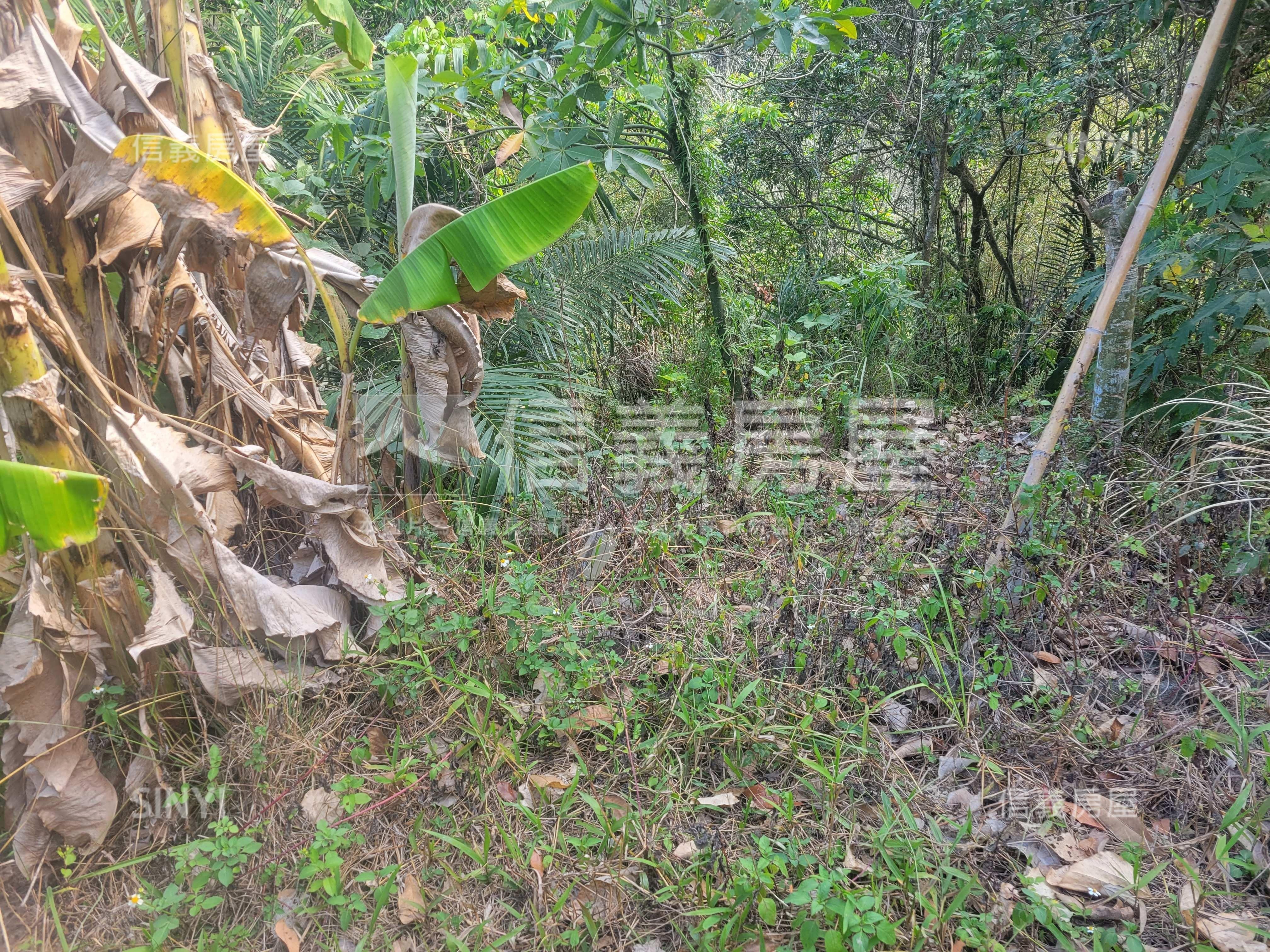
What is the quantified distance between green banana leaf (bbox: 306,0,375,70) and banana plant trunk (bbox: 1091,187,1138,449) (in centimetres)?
254

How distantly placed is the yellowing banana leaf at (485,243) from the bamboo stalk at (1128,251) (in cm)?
154

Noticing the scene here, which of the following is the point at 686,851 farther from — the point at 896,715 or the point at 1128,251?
the point at 1128,251

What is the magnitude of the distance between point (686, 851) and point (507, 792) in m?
0.47

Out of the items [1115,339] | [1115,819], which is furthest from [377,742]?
[1115,339]

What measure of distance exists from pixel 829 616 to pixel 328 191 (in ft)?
10.4

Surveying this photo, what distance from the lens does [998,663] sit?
6.31 feet

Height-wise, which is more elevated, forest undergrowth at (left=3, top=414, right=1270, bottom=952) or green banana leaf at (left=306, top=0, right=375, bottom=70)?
green banana leaf at (left=306, top=0, right=375, bottom=70)

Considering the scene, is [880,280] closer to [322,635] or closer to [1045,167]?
[1045,167]

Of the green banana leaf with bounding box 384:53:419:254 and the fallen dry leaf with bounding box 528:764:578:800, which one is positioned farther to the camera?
the green banana leaf with bounding box 384:53:419:254

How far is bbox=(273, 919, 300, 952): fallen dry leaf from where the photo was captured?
1.51 metres

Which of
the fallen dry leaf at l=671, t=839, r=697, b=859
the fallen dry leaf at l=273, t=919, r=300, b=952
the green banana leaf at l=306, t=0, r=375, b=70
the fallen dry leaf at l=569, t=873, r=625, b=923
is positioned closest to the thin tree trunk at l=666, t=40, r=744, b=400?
the green banana leaf at l=306, t=0, r=375, b=70

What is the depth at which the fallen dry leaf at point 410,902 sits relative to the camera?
1547mm

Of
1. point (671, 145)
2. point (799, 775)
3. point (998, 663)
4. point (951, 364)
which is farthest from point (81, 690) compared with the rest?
point (951, 364)

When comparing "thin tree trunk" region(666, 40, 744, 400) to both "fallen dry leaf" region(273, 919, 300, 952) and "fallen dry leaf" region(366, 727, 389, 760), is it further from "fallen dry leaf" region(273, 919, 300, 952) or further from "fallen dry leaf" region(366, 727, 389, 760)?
"fallen dry leaf" region(273, 919, 300, 952)
